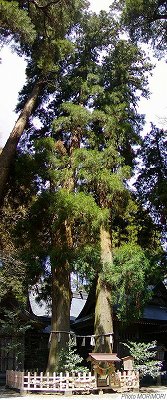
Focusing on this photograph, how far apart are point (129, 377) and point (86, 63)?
11532mm

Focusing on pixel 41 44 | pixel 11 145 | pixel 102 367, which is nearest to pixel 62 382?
pixel 102 367

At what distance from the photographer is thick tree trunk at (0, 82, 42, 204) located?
578 inches

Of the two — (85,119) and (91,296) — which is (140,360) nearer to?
(91,296)

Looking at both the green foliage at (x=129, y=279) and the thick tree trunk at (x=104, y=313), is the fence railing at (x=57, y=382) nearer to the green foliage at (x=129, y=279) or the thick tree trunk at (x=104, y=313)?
the thick tree trunk at (x=104, y=313)

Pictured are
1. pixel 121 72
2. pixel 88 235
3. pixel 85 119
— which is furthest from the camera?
pixel 121 72

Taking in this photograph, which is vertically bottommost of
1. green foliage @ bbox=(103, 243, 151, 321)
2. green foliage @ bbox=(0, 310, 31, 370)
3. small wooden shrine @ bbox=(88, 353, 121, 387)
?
small wooden shrine @ bbox=(88, 353, 121, 387)

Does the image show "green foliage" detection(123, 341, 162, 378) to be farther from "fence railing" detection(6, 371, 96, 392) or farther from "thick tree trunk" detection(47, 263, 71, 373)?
"thick tree trunk" detection(47, 263, 71, 373)

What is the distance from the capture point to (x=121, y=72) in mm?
17328

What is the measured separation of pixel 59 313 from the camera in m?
14.5

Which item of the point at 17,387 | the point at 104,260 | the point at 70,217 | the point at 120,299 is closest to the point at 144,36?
the point at 70,217

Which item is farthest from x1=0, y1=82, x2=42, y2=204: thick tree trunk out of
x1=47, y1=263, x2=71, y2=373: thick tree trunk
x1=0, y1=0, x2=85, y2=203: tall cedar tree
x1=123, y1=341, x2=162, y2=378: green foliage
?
x1=123, y1=341, x2=162, y2=378: green foliage

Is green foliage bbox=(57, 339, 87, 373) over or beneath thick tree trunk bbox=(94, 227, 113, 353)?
beneath

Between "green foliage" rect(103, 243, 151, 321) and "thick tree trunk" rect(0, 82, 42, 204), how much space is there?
438 cm

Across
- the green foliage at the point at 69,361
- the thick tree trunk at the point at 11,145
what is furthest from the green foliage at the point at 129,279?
the thick tree trunk at the point at 11,145
